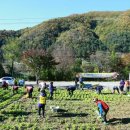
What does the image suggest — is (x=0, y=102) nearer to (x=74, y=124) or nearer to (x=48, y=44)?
(x=74, y=124)

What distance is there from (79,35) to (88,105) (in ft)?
380

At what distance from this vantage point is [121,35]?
14788 cm

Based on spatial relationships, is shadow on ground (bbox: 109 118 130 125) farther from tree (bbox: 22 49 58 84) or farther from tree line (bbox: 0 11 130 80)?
tree line (bbox: 0 11 130 80)

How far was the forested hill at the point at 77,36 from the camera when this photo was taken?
5286 inches

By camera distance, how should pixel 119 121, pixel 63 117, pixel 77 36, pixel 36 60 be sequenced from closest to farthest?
pixel 119 121
pixel 63 117
pixel 36 60
pixel 77 36

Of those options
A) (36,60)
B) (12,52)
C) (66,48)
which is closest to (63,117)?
(36,60)

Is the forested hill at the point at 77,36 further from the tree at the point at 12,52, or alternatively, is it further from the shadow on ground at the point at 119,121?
the shadow on ground at the point at 119,121

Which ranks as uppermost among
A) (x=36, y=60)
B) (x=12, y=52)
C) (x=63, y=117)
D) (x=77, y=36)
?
(x=77, y=36)

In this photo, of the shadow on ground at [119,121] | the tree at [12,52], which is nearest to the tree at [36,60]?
the tree at [12,52]

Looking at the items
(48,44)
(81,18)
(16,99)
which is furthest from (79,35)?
(16,99)

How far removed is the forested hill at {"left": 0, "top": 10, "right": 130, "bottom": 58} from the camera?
13427cm

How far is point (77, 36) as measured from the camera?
468 feet

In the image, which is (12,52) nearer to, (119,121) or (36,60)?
(36,60)

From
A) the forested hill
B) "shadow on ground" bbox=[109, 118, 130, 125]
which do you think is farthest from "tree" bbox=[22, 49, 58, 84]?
the forested hill
